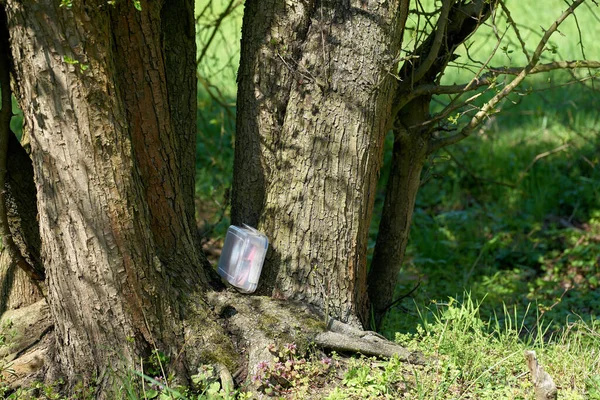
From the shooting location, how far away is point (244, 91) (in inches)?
134

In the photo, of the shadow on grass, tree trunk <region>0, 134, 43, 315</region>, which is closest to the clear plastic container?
tree trunk <region>0, 134, 43, 315</region>

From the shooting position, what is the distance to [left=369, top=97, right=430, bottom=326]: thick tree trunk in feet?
12.8

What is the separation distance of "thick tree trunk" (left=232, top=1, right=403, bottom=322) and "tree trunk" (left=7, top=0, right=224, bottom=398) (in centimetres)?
46

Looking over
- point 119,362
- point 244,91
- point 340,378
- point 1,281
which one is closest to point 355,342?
point 340,378

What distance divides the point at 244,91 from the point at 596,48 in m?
6.62

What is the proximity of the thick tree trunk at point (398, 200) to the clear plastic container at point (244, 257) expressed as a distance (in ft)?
3.35

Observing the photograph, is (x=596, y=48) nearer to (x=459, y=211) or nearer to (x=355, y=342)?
(x=459, y=211)

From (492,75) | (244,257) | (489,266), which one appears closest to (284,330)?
(244,257)

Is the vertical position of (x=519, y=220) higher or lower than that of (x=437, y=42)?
lower

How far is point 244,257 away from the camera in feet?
10.9

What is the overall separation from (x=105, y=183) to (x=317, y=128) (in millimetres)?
1012

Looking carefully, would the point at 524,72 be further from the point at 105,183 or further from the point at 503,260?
the point at 503,260

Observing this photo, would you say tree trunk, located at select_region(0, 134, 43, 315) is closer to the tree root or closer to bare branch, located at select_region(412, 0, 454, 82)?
the tree root

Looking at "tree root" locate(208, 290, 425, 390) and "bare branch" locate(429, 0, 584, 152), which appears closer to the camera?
"tree root" locate(208, 290, 425, 390)
